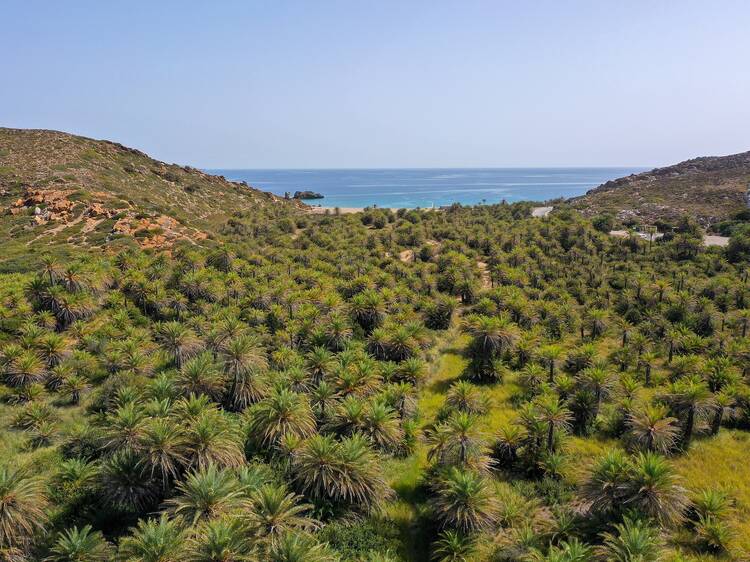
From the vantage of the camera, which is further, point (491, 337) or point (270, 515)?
point (491, 337)

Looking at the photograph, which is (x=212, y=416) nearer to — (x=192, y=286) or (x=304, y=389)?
(x=304, y=389)

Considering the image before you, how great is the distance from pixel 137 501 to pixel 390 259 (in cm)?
6087

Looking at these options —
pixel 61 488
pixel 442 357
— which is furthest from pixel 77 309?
pixel 442 357

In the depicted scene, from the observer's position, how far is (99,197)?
9431 centimetres

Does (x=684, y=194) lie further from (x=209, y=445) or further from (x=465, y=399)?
(x=209, y=445)

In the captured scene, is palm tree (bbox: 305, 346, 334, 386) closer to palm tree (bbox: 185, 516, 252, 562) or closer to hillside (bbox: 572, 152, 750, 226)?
palm tree (bbox: 185, 516, 252, 562)

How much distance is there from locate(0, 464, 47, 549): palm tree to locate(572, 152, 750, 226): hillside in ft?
457

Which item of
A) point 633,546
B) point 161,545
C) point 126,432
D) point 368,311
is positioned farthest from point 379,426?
point 368,311

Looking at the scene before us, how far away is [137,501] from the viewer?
26766mm

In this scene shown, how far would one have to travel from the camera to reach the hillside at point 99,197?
269ft

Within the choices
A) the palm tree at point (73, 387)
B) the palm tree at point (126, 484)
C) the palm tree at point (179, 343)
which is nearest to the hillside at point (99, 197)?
the palm tree at point (73, 387)

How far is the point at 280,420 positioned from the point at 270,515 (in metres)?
8.30

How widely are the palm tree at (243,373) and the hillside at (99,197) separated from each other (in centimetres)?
5295

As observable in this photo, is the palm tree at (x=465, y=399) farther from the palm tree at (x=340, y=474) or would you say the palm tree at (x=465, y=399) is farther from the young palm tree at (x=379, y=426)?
the palm tree at (x=340, y=474)
